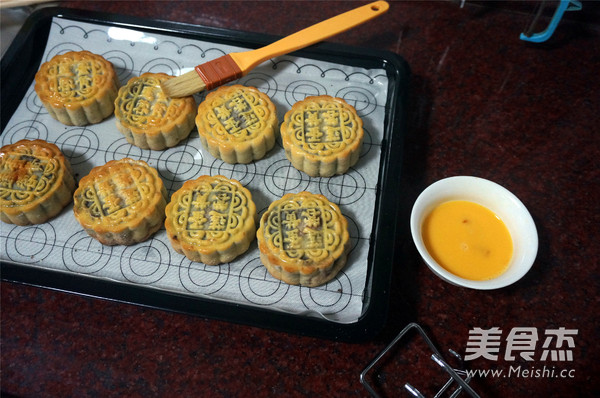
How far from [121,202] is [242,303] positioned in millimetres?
457

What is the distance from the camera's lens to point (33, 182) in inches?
56.4

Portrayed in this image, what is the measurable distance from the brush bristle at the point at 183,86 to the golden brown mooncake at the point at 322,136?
304mm

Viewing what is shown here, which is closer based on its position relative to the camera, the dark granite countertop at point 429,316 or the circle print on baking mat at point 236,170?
the dark granite countertop at point 429,316

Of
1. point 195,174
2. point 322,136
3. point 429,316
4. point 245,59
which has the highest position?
point 245,59

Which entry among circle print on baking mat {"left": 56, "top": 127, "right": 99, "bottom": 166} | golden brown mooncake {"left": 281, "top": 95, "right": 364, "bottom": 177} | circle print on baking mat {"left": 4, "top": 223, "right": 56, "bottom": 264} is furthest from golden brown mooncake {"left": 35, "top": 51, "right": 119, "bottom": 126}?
golden brown mooncake {"left": 281, "top": 95, "right": 364, "bottom": 177}

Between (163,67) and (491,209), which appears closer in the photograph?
(491,209)

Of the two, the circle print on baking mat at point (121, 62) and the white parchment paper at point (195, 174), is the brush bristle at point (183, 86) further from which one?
the circle print on baking mat at point (121, 62)

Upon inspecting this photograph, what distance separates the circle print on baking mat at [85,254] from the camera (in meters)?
1.40

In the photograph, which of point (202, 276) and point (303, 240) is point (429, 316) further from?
point (202, 276)

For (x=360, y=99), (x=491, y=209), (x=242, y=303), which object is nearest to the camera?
(x=242, y=303)

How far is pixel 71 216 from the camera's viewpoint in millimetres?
1479

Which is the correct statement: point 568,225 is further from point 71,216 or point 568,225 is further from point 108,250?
point 71,216

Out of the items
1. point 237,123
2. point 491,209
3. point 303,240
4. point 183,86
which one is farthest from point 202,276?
point 491,209

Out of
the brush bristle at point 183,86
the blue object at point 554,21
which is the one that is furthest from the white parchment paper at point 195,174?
the blue object at point 554,21
